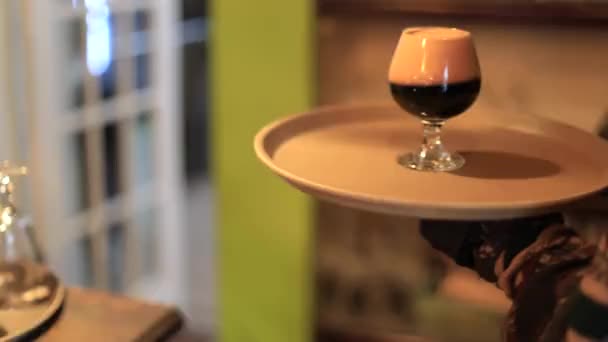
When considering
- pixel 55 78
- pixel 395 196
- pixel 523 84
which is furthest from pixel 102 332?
pixel 55 78

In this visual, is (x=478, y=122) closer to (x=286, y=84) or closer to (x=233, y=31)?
(x=286, y=84)

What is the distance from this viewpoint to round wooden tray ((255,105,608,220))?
0.79m

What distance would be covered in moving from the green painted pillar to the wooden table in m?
0.42

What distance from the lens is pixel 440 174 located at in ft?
2.94

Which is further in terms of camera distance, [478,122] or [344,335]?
[344,335]

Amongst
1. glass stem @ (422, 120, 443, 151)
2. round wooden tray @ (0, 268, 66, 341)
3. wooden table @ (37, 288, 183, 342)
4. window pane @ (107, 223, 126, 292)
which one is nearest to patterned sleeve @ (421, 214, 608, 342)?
glass stem @ (422, 120, 443, 151)

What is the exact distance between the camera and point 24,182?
1.85 metres

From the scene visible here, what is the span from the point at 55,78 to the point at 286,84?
0.80 metres

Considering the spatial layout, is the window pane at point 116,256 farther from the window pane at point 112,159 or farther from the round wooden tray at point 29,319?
the round wooden tray at point 29,319

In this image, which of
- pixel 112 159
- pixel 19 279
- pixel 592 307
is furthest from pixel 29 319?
pixel 112 159

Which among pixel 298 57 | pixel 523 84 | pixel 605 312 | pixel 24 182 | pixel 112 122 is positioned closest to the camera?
pixel 605 312

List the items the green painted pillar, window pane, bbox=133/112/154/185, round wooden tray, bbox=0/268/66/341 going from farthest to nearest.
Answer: window pane, bbox=133/112/154/185
the green painted pillar
round wooden tray, bbox=0/268/66/341

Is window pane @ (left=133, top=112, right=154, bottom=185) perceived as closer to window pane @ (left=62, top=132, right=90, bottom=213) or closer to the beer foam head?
window pane @ (left=62, top=132, right=90, bottom=213)

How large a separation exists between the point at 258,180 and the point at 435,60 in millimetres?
712
